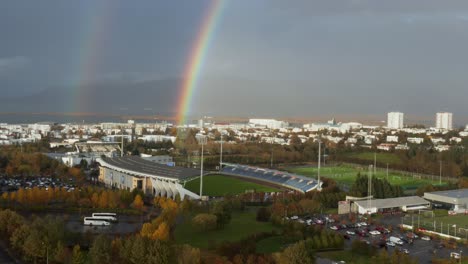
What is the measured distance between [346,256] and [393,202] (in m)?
4.29

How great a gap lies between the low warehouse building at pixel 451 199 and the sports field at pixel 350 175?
110 inches

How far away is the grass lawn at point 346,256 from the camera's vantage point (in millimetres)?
6520

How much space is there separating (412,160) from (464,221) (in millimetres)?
9371

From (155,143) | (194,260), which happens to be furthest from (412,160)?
(194,260)

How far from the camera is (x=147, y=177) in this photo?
1282 cm

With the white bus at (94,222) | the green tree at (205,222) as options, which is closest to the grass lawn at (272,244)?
the green tree at (205,222)

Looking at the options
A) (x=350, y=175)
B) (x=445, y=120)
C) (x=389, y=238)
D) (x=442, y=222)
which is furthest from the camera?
(x=445, y=120)

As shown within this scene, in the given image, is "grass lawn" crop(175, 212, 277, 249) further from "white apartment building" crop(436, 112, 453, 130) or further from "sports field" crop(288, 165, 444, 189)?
"white apartment building" crop(436, 112, 453, 130)

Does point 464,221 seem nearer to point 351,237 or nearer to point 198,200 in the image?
point 351,237

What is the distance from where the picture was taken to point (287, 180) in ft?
44.3

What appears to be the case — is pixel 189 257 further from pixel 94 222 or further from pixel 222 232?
pixel 94 222

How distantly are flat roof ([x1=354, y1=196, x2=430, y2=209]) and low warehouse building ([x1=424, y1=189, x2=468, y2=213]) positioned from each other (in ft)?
1.09

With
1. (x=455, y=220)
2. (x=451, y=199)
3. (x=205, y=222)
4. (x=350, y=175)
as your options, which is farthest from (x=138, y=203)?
(x=350, y=175)

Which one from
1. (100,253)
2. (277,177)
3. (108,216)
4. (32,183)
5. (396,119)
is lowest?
(32,183)
